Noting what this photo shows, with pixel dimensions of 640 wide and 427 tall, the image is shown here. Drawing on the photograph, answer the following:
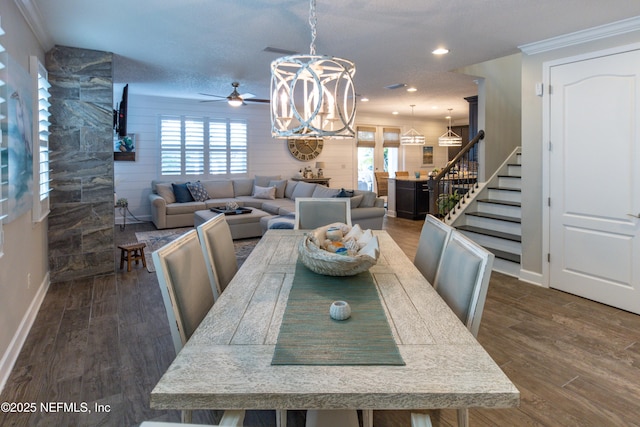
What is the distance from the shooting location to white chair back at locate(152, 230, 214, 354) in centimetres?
148

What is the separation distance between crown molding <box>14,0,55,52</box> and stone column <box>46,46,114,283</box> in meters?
0.26

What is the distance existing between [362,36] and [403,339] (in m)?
3.32

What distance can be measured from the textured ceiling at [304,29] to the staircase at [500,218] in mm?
1772

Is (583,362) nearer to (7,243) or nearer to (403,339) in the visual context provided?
(403,339)

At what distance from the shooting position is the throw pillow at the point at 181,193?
24.9 feet

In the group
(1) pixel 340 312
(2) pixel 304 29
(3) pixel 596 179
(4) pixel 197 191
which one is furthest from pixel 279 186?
(1) pixel 340 312

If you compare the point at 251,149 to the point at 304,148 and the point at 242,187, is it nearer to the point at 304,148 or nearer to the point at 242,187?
the point at 242,187

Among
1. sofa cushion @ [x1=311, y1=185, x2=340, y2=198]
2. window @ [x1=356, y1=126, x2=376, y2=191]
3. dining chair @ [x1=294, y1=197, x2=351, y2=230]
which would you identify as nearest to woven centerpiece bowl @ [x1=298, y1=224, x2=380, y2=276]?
dining chair @ [x1=294, y1=197, x2=351, y2=230]

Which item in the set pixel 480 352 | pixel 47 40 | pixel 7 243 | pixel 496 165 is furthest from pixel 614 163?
pixel 47 40

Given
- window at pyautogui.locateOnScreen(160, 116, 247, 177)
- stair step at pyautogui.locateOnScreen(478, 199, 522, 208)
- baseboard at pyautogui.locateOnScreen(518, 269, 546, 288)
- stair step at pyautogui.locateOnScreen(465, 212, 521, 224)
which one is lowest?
baseboard at pyautogui.locateOnScreen(518, 269, 546, 288)

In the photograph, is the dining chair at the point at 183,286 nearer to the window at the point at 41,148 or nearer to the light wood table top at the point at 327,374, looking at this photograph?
the light wood table top at the point at 327,374

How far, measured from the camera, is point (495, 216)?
5.02 m

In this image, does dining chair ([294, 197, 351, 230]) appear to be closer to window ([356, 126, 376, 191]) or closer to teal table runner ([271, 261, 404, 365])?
teal table runner ([271, 261, 404, 365])

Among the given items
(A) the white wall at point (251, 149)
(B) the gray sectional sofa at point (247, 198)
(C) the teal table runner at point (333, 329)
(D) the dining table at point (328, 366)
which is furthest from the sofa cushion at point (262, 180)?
(D) the dining table at point (328, 366)
